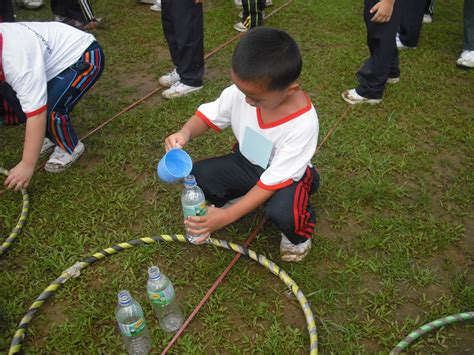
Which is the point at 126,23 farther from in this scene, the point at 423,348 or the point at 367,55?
the point at 423,348

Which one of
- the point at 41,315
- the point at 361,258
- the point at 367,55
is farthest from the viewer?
the point at 367,55

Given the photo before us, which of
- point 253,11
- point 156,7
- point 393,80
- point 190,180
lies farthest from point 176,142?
point 156,7

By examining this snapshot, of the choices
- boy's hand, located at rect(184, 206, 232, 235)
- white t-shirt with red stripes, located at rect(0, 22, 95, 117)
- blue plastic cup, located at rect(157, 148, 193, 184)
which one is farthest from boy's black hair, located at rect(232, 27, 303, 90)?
white t-shirt with red stripes, located at rect(0, 22, 95, 117)

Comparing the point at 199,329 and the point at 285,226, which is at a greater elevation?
the point at 285,226

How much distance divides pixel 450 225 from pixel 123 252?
7.92ft

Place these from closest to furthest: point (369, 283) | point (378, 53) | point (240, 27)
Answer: point (369, 283), point (378, 53), point (240, 27)

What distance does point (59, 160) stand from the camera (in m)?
3.66

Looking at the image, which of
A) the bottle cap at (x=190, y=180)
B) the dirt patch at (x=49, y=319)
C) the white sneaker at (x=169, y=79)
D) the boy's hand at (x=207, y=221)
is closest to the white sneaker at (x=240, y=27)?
the white sneaker at (x=169, y=79)

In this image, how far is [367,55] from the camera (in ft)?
17.7

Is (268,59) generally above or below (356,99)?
above

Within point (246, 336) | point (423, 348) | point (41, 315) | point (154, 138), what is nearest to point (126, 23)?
point (154, 138)

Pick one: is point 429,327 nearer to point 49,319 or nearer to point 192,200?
point 192,200

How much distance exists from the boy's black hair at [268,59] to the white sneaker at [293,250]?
111 cm

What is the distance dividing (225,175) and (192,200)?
0.42 m
